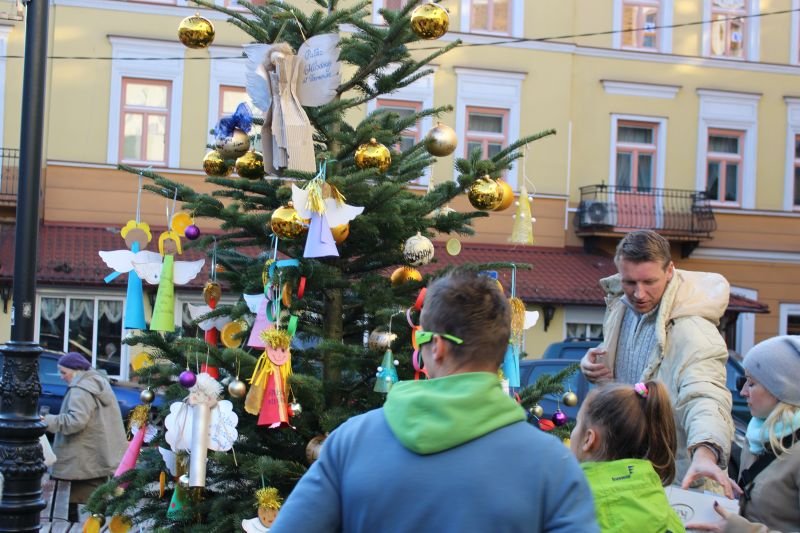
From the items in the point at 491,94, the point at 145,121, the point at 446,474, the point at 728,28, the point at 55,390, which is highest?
the point at 728,28

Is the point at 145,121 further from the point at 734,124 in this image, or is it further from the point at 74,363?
the point at 734,124

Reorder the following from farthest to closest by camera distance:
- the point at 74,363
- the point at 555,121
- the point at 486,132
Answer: the point at 555,121 < the point at 486,132 < the point at 74,363

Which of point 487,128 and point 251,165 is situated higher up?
point 487,128

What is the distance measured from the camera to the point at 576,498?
2.24m

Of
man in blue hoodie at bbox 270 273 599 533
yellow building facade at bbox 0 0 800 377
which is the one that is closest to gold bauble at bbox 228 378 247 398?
man in blue hoodie at bbox 270 273 599 533

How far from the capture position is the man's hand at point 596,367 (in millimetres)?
4172

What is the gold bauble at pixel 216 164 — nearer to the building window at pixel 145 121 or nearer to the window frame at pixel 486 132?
the building window at pixel 145 121

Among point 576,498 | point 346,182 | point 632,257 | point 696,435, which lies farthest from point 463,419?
point 346,182

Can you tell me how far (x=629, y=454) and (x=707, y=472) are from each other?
0.58 m

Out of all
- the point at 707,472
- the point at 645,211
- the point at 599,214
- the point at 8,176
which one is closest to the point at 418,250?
the point at 707,472

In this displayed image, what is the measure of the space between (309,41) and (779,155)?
67.0 ft

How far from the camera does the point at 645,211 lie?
2242 centimetres

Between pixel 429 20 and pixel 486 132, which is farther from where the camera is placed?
pixel 486 132

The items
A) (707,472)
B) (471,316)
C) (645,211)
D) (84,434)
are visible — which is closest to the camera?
(471,316)
